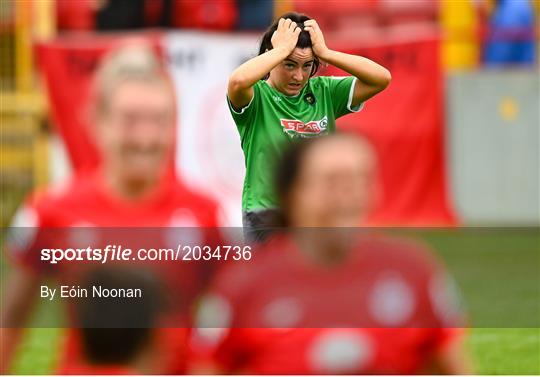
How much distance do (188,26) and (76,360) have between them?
10.6 metres

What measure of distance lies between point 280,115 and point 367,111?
315 inches

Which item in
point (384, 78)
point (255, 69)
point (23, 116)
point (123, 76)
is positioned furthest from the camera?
point (23, 116)

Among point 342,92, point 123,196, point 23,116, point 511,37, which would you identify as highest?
point 123,196

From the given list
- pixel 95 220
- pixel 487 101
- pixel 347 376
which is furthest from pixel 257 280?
pixel 487 101

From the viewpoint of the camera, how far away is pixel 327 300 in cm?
277

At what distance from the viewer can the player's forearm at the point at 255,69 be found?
15.3 feet

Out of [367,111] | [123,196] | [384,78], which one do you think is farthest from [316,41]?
[367,111]

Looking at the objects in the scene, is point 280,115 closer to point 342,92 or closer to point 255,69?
point 342,92

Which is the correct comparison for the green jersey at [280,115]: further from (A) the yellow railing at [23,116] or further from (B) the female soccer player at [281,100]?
(A) the yellow railing at [23,116]

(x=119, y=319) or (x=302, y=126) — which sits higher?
(x=119, y=319)

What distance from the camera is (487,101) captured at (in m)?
13.5

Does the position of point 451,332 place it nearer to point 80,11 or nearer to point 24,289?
point 24,289

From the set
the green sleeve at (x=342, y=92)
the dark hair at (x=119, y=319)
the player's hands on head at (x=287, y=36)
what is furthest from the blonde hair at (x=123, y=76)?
the green sleeve at (x=342, y=92)

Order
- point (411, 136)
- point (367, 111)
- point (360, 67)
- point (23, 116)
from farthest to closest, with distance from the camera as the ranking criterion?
1. point (23, 116)
2. point (411, 136)
3. point (367, 111)
4. point (360, 67)
